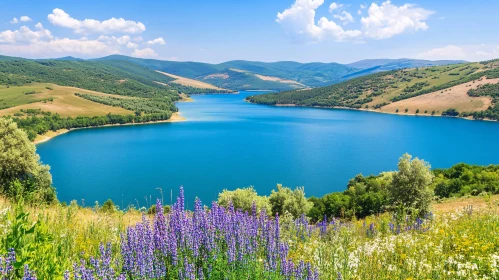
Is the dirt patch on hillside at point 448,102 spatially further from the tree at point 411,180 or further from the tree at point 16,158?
the tree at point 16,158

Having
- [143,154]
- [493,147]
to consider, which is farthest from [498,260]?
[493,147]

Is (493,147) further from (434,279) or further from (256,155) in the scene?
(434,279)

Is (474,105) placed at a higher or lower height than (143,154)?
higher

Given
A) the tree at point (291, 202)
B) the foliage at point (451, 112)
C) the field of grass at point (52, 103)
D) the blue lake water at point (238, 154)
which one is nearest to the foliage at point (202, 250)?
the tree at point (291, 202)

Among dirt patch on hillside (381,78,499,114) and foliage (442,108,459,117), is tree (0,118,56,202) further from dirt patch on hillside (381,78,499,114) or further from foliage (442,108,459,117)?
dirt patch on hillside (381,78,499,114)

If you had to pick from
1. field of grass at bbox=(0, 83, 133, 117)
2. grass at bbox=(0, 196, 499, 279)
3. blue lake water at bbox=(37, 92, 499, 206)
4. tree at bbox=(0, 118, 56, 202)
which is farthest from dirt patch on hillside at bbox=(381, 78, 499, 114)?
grass at bbox=(0, 196, 499, 279)

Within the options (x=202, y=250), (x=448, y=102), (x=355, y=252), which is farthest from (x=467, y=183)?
(x=448, y=102)

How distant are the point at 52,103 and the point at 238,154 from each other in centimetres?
11352

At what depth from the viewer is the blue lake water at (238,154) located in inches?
2276

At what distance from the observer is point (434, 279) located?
5066mm

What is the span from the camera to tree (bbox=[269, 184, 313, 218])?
30.2 meters

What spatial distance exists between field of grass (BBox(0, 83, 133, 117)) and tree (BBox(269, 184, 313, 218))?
440 feet

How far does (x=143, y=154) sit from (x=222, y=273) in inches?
3302

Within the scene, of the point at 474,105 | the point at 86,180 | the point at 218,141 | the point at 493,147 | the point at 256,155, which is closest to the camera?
the point at 86,180
